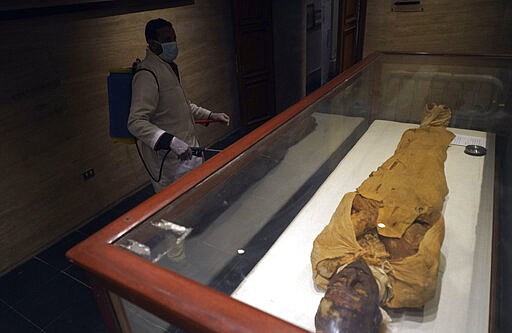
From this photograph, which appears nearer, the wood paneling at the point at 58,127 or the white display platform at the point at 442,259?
the white display platform at the point at 442,259

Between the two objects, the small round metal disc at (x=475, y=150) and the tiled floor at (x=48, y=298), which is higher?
the small round metal disc at (x=475, y=150)

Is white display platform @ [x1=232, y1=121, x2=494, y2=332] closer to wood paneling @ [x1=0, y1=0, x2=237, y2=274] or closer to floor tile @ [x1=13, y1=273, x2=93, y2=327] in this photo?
floor tile @ [x1=13, y1=273, x2=93, y2=327]

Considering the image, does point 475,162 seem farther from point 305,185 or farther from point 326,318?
point 326,318

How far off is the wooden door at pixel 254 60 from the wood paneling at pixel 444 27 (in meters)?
1.42

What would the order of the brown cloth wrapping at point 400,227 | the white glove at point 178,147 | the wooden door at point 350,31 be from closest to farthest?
the brown cloth wrapping at point 400,227
the white glove at point 178,147
the wooden door at point 350,31

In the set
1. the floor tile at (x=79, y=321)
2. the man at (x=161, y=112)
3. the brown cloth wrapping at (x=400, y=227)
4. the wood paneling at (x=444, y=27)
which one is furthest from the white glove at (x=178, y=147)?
the wood paneling at (x=444, y=27)

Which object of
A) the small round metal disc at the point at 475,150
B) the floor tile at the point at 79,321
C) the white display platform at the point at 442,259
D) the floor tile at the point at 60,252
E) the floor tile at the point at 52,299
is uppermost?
the small round metal disc at the point at 475,150

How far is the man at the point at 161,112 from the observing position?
2.27 metres

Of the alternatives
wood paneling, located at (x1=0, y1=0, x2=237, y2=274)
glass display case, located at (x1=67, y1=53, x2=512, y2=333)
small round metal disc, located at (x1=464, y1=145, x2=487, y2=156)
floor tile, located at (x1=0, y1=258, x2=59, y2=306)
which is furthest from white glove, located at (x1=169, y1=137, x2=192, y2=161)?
small round metal disc, located at (x1=464, y1=145, x2=487, y2=156)

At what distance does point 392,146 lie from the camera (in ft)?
9.33

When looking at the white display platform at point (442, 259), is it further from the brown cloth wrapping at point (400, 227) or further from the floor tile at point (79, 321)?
the floor tile at point (79, 321)

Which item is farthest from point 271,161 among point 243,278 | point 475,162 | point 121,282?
point 475,162

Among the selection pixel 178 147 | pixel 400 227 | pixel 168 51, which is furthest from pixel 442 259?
pixel 168 51

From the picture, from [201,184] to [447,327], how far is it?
3.69ft
